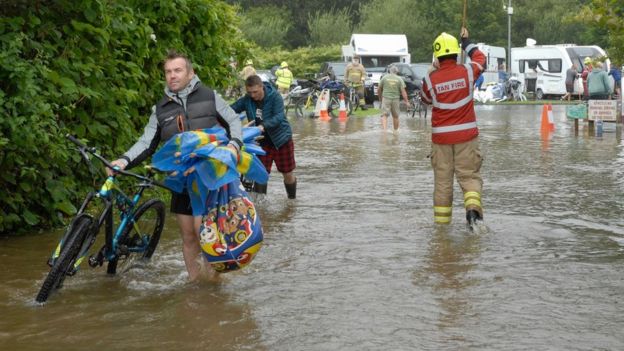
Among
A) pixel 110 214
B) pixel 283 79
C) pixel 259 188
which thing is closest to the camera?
pixel 110 214

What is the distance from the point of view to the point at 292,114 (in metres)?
34.7

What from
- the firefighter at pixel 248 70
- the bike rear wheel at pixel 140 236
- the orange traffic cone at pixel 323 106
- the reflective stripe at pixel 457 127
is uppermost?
the firefighter at pixel 248 70

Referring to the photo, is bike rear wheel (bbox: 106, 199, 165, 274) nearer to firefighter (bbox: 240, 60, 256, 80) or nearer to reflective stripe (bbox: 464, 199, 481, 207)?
reflective stripe (bbox: 464, 199, 481, 207)

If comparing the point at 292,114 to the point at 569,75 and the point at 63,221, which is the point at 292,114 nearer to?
Result: the point at 569,75

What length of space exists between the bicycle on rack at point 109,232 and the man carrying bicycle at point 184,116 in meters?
0.23

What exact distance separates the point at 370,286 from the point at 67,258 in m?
2.10

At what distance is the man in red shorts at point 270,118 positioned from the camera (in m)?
11.6

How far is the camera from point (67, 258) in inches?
281

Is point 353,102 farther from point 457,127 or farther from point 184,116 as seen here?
point 184,116

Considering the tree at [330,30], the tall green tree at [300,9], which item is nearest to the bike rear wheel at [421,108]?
the tree at [330,30]

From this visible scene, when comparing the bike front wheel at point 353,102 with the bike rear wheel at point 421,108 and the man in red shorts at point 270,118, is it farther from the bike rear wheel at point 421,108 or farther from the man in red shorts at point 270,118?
the man in red shorts at point 270,118

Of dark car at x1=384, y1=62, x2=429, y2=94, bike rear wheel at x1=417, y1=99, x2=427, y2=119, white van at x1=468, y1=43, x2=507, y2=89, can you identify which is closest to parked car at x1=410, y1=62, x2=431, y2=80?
dark car at x1=384, y1=62, x2=429, y2=94

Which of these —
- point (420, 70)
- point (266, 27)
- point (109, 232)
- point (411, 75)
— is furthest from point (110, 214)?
point (266, 27)

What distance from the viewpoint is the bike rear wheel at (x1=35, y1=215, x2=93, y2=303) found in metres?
7.11
